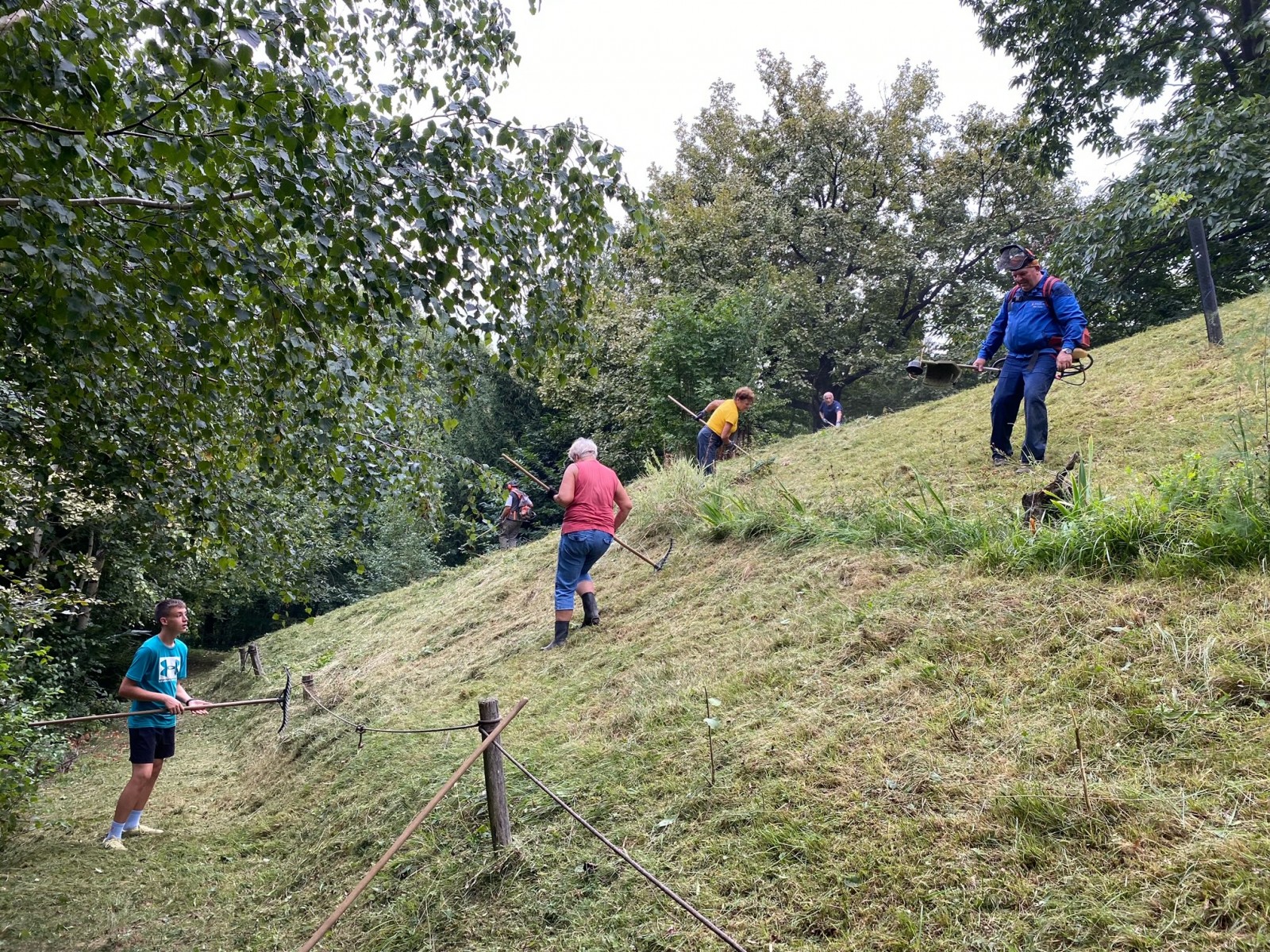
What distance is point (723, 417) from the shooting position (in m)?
10.8

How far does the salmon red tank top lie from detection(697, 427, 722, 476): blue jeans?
13.8 ft

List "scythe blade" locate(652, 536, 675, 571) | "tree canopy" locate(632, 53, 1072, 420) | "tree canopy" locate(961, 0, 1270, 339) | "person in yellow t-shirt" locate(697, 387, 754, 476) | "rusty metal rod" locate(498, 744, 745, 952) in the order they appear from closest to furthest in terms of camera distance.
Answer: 1. "rusty metal rod" locate(498, 744, 745, 952)
2. "scythe blade" locate(652, 536, 675, 571)
3. "person in yellow t-shirt" locate(697, 387, 754, 476)
4. "tree canopy" locate(961, 0, 1270, 339)
5. "tree canopy" locate(632, 53, 1072, 420)

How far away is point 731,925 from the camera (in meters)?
2.73

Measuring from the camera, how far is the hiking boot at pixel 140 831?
6109 mm

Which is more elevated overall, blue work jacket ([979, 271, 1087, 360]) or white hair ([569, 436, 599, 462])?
blue work jacket ([979, 271, 1087, 360])

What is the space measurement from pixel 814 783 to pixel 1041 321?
16.0 ft

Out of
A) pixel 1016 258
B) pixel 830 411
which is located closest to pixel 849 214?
pixel 830 411

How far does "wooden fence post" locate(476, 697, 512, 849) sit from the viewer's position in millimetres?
3762

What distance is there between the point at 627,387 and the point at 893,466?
1195 cm

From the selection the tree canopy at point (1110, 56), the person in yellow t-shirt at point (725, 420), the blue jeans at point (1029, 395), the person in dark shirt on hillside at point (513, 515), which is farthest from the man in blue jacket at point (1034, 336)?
the tree canopy at point (1110, 56)

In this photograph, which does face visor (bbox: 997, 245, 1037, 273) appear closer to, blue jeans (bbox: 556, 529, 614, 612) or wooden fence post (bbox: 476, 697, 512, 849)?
blue jeans (bbox: 556, 529, 614, 612)

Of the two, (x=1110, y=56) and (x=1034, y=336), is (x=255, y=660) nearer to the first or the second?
(x=1034, y=336)

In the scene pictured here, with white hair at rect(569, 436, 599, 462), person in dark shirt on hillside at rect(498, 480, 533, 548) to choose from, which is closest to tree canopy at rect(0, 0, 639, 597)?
white hair at rect(569, 436, 599, 462)

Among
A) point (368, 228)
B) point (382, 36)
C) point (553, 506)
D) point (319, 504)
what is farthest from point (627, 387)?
point (368, 228)
